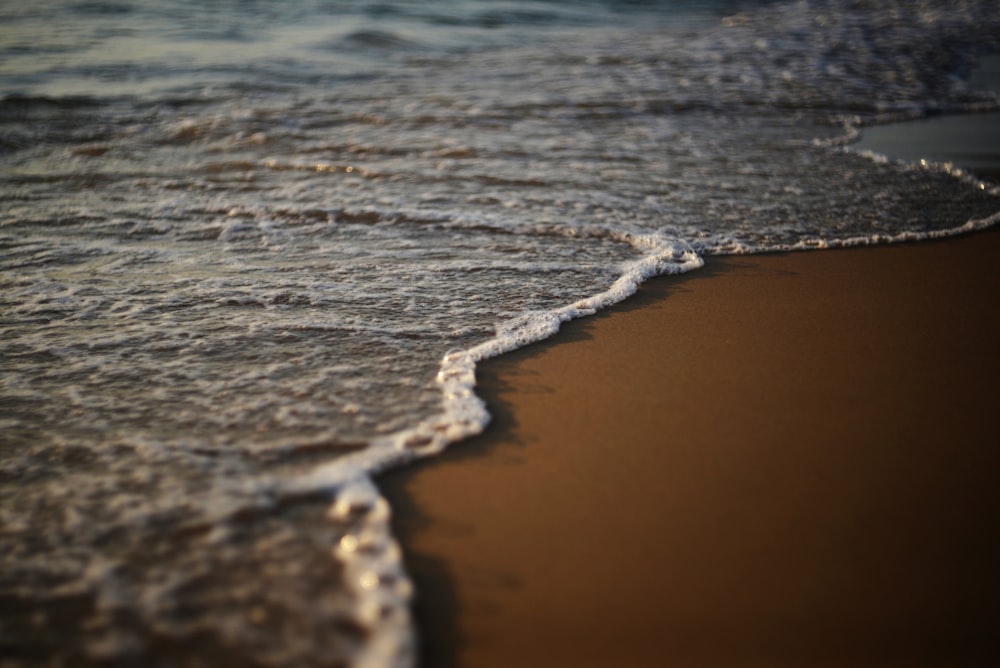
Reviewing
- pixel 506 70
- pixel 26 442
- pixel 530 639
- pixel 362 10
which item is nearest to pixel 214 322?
pixel 26 442

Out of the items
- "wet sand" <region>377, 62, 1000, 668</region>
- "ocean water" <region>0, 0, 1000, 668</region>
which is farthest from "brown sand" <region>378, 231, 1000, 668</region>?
"ocean water" <region>0, 0, 1000, 668</region>

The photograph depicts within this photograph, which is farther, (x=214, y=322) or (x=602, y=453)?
(x=214, y=322)

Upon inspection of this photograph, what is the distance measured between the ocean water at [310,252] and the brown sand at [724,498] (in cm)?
17

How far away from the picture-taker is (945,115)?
6.60 m

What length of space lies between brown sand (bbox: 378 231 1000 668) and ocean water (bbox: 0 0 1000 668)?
0.56 feet

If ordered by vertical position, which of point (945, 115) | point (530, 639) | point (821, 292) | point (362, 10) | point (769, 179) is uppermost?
point (362, 10)

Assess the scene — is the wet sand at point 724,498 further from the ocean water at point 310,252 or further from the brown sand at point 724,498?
the ocean water at point 310,252

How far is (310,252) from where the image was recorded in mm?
3754

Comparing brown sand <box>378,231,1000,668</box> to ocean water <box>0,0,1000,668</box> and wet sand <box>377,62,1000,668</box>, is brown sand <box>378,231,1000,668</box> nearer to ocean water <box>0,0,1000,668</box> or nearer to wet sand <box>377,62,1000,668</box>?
wet sand <box>377,62,1000,668</box>

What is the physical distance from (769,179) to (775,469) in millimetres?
3069

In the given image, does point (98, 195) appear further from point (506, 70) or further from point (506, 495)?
point (506, 70)

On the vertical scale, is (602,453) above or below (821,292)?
below

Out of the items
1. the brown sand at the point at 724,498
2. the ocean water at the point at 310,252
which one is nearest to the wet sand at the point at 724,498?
the brown sand at the point at 724,498

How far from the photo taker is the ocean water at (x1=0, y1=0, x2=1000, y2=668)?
1835mm
